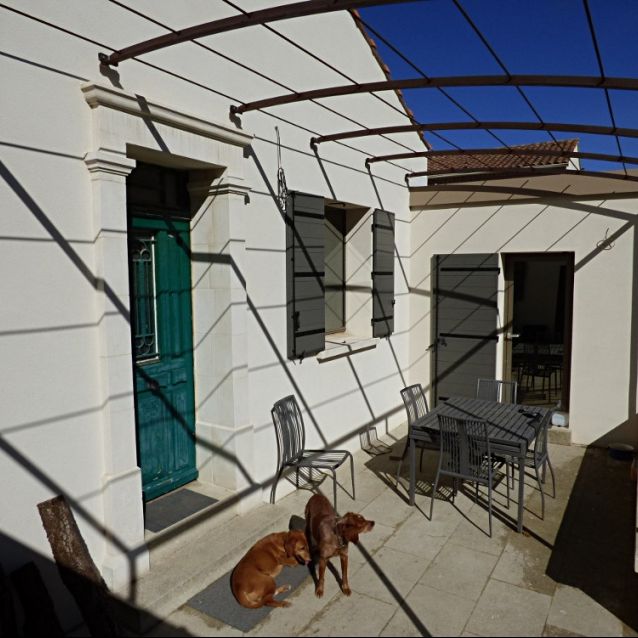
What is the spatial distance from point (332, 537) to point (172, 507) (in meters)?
1.36

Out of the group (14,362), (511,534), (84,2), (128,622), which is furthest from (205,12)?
(511,534)

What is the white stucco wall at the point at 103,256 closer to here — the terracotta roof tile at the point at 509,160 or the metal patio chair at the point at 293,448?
the metal patio chair at the point at 293,448

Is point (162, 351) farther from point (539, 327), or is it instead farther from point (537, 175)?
point (539, 327)

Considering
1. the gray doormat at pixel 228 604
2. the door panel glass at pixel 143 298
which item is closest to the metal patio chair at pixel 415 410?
the gray doormat at pixel 228 604

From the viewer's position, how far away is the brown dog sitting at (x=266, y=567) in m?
3.35

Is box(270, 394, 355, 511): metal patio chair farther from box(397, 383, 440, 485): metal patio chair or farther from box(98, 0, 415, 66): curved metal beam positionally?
box(98, 0, 415, 66): curved metal beam

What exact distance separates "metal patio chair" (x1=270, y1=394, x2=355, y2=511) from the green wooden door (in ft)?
2.30

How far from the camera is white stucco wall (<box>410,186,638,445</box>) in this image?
618 centimetres

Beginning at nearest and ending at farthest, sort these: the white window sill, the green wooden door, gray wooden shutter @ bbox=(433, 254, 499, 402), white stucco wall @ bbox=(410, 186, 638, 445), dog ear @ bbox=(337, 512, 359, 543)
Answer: dog ear @ bbox=(337, 512, 359, 543), the green wooden door, the white window sill, white stucco wall @ bbox=(410, 186, 638, 445), gray wooden shutter @ bbox=(433, 254, 499, 402)

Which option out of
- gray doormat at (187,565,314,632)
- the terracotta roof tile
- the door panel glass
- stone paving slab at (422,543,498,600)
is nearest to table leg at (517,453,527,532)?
stone paving slab at (422,543,498,600)

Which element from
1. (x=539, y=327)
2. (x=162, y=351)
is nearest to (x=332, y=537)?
(x=162, y=351)

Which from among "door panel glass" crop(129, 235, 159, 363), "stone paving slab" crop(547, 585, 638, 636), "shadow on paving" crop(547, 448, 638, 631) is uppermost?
"door panel glass" crop(129, 235, 159, 363)

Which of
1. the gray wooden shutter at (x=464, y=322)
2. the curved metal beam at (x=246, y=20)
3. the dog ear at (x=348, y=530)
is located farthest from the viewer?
the gray wooden shutter at (x=464, y=322)

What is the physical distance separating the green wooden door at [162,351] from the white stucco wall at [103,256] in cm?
13
